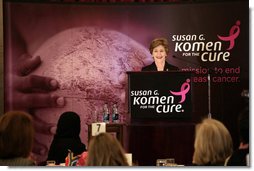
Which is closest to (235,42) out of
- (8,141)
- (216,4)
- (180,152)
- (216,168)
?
(216,4)

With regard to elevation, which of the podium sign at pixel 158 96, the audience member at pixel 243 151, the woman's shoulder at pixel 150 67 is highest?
the woman's shoulder at pixel 150 67

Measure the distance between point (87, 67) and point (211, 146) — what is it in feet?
12.6

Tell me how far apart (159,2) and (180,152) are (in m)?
2.58

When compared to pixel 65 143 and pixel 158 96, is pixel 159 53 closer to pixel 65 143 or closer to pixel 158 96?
pixel 158 96

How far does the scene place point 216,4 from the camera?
23.2 ft

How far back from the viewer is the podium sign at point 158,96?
5578 millimetres

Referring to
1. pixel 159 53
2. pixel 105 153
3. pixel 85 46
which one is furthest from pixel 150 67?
pixel 105 153

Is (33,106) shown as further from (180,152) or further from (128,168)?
(128,168)

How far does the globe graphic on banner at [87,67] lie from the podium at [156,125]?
1513 mm

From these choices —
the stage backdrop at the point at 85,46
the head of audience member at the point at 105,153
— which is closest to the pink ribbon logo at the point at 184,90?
the stage backdrop at the point at 85,46

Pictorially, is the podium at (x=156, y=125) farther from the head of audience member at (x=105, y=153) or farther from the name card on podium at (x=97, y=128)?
the head of audience member at (x=105, y=153)

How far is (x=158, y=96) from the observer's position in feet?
19.0

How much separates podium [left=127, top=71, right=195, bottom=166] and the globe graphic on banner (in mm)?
1513

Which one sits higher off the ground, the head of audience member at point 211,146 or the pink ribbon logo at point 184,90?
the pink ribbon logo at point 184,90
